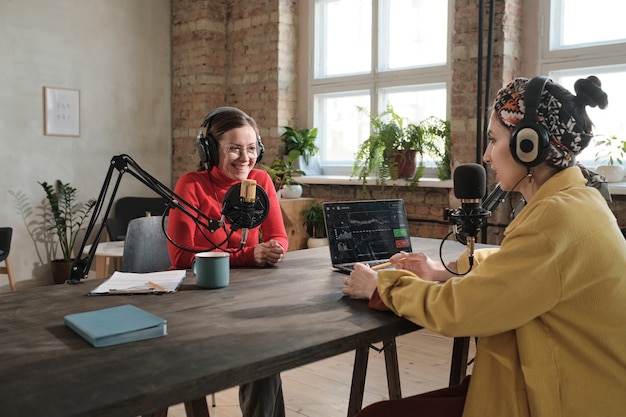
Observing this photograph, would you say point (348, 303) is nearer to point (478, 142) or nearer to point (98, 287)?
point (98, 287)

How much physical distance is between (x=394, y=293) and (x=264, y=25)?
188 inches

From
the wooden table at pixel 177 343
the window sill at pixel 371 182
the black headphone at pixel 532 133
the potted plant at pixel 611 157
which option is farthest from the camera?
the potted plant at pixel 611 157

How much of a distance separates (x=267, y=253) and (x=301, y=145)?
362 cm

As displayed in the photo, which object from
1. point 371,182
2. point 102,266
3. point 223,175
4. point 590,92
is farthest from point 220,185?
point 371,182

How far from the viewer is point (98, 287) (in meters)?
1.76

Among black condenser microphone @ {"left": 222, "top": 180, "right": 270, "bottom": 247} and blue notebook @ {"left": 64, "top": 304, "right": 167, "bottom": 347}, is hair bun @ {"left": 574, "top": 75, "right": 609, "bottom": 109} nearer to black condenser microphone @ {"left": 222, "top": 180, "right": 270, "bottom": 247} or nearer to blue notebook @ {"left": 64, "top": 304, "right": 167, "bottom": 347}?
black condenser microphone @ {"left": 222, "top": 180, "right": 270, "bottom": 247}

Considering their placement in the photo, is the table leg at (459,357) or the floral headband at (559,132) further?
the table leg at (459,357)

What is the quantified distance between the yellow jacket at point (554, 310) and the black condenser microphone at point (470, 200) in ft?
0.94

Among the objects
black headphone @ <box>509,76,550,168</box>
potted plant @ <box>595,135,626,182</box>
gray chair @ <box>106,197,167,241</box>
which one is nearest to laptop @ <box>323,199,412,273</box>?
black headphone @ <box>509,76,550,168</box>

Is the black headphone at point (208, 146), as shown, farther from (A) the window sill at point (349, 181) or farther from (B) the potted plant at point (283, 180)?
(B) the potted plant at point (283, 180)

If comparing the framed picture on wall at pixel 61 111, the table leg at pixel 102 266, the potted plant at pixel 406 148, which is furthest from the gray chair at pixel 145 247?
the framed picture on wall at pixel 61 111

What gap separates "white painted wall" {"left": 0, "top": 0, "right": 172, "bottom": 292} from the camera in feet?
17.4

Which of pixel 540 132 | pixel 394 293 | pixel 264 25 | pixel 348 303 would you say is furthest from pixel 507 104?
pixel 264 25

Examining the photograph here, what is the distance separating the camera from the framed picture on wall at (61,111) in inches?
216
